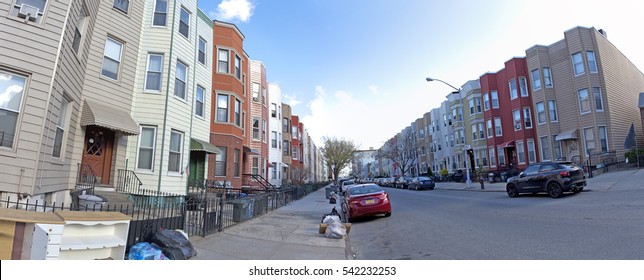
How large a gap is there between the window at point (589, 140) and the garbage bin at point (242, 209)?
85.9 ft

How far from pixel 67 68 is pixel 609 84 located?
33.7 metres

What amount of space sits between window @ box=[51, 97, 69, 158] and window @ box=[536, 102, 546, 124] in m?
33.3

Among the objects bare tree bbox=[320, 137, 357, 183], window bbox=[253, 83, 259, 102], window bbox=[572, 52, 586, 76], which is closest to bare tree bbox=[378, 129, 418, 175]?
bare tree bbox=[320, 137, 357, 183]

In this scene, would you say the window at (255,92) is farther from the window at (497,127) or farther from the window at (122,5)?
the window at (497,127)

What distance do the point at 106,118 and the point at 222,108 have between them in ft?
29.1

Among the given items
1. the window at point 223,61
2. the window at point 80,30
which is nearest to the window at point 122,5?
the window at point 80,30

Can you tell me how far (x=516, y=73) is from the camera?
32.8 meters

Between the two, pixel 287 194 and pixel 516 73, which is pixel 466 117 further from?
pixel 287 194

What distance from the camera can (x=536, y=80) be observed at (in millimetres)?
30875

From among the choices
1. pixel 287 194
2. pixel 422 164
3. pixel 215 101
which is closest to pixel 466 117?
pixel 422 164

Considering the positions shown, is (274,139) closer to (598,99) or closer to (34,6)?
(598,99)

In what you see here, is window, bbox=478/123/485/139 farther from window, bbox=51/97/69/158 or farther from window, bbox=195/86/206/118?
window, bbox=51/97/69/158

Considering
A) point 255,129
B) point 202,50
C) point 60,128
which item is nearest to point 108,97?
point 60,128

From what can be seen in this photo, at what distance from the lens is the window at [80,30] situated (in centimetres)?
1027
